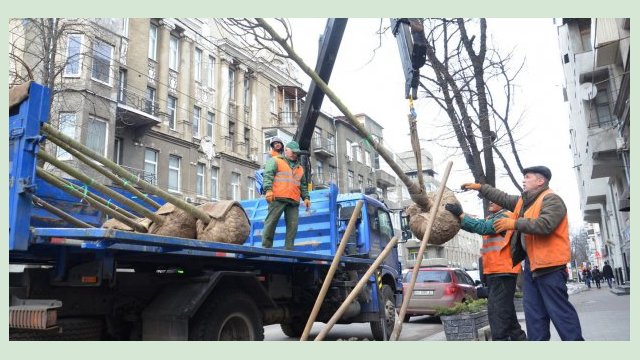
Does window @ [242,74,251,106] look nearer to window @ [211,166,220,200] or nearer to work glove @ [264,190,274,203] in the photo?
window @ [211,166,220,200]

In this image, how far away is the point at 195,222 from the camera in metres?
5.14

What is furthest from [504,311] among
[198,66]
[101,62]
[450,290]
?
[198,66]

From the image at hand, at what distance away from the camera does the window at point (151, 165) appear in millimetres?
21438

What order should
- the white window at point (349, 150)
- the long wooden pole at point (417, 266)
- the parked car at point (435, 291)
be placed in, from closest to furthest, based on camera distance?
the long wooden pole at point (417, 266) < the parked car at point (435, 291) < the white window at point (349, 150)

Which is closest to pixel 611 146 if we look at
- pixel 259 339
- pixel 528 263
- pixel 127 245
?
pixel 528 263

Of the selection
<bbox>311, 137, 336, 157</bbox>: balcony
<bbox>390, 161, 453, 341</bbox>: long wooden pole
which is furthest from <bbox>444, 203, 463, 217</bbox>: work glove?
<bbox>311, 137, 336, 157</bbox>: balcony

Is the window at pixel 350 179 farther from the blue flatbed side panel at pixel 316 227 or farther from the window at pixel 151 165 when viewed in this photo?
the blue flatbed side panel at pixel 316 227

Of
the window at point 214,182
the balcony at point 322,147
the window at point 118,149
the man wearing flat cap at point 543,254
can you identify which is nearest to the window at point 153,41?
the window at point 118,149

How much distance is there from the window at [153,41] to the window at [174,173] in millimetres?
4617

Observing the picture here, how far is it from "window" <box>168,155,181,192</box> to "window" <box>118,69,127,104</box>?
3494 millimetres

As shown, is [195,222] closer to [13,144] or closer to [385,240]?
[13,144]

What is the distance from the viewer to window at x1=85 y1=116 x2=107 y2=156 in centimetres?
1772

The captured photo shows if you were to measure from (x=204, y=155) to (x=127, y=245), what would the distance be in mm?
21521

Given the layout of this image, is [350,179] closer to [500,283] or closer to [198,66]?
[198,66]
